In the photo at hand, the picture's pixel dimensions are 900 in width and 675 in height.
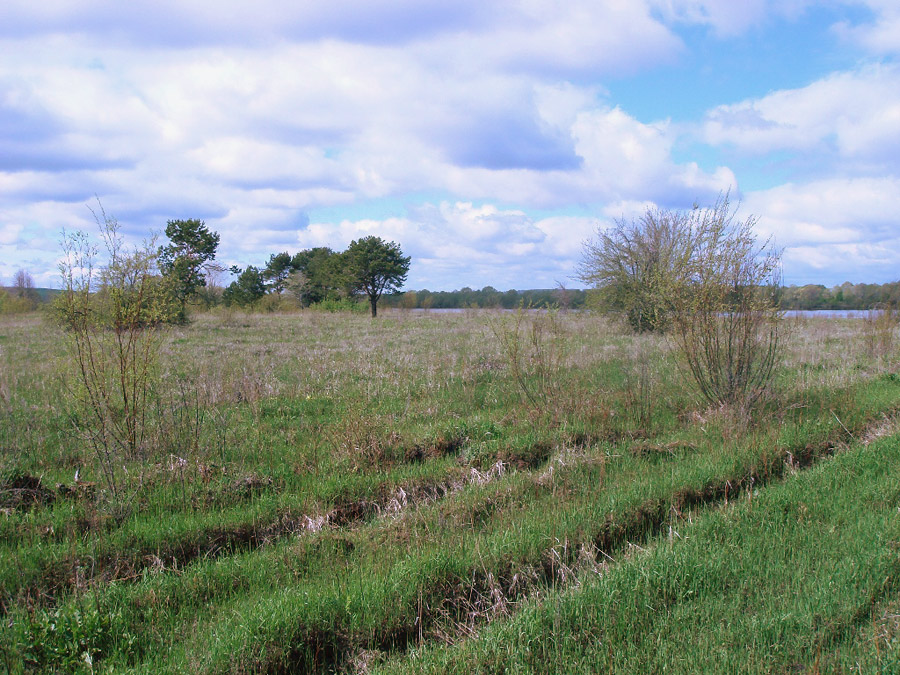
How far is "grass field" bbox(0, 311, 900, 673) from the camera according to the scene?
3.48 meters

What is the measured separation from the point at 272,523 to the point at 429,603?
2271 millimetres

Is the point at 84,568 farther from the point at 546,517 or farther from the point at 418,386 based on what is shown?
the point at 418,386

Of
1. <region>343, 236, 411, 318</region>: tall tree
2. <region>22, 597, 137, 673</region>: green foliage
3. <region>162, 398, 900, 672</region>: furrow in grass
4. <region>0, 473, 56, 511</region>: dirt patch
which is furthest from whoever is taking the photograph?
<region>343, 236, 411, 318</region>: tall tree

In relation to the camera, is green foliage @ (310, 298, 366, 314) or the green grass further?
green foliage @ (310, 298, 366, 314)

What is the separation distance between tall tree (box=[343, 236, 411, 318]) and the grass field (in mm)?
38630

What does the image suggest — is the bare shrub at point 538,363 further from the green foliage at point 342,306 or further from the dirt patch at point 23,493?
the green foliage at point 342,306

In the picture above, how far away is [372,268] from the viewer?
4806 centimetres

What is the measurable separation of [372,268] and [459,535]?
146ft

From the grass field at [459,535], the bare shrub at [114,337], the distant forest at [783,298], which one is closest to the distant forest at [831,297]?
the distant forest at [783,298]

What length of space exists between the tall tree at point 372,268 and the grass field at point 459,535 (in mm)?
38630

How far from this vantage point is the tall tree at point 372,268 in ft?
158

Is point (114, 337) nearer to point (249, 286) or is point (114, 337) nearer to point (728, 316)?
point (728, 316)

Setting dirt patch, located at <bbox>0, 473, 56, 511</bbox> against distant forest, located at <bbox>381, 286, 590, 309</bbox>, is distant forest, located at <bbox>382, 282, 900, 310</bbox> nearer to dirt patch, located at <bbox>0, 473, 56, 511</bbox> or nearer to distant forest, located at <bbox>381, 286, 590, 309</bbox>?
distant forest, located at <bbox>381, 286, 590, 309</bbox>

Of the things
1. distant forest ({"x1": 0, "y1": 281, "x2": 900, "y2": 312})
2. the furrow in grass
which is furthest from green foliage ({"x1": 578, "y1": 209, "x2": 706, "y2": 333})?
the furrow in grass
